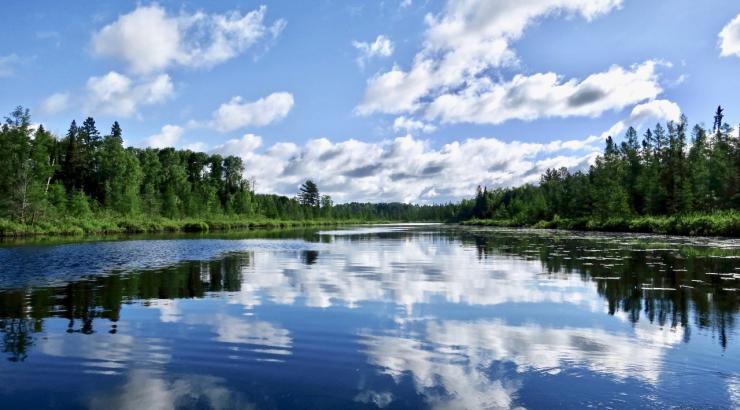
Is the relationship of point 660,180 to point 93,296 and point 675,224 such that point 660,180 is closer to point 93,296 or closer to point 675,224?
point 675,224

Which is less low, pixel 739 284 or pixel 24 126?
pixel 24 126

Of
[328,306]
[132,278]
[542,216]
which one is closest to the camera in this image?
[328,306]

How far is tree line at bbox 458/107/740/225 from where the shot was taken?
71.1m

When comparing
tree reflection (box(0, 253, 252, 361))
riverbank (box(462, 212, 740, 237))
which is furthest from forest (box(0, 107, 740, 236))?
tree reflection (box(0, 253, 252, 361))

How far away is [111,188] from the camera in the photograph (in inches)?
3548

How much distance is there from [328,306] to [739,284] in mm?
15587

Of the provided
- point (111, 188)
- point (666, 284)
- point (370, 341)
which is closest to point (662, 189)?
point (666, 284)

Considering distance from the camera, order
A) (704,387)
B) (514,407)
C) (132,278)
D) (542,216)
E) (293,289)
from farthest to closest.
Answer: (542,216)
(132,278)
(293,289)
(704,387)
(514,407)

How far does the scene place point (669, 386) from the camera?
25.3ft

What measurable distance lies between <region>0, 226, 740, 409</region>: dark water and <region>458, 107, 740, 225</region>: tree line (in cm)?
6102

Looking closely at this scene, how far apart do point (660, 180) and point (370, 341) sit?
286ft

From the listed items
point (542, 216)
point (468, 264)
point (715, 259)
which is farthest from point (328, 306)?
point (542, 216)

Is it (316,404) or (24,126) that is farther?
(24,126)

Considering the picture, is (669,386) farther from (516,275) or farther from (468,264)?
(468,264)
